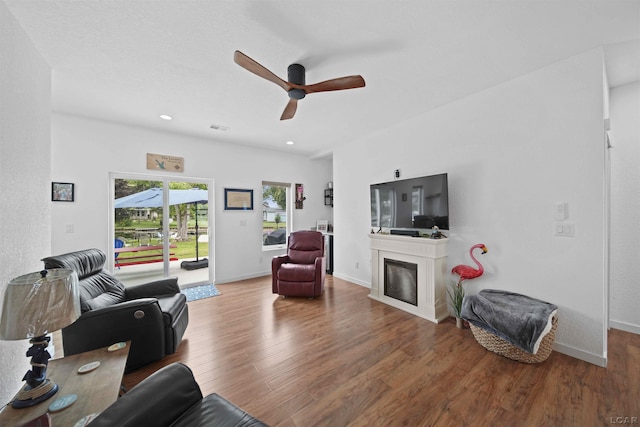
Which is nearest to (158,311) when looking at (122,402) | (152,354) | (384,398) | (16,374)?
(152,354)

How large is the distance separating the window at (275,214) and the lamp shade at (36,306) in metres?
3.77

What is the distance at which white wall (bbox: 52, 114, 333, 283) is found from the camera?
313 cm

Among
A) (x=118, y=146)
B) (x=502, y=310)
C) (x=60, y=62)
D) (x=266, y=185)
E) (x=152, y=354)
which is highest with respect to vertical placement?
(x=60, y=62)

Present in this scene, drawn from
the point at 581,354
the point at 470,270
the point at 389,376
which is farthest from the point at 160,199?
the point at 581,354

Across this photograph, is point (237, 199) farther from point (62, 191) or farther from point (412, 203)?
point (412, 203)

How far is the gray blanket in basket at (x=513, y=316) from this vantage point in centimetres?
185


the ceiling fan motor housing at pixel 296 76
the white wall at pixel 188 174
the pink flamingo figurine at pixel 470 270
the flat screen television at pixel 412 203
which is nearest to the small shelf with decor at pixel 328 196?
the white wall at pixel 188 174

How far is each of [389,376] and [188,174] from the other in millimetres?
4080

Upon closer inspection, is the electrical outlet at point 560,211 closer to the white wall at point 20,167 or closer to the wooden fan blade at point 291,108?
the wooden fan blade at point 291,108

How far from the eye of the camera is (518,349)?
1.97m

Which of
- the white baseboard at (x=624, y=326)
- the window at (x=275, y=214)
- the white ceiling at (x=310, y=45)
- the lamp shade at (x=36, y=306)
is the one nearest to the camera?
the lamp shade at (x=36, y=306)

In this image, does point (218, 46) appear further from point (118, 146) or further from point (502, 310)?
point (502, 310)

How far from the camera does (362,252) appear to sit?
412 centimetres

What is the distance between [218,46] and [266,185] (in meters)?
3.19
